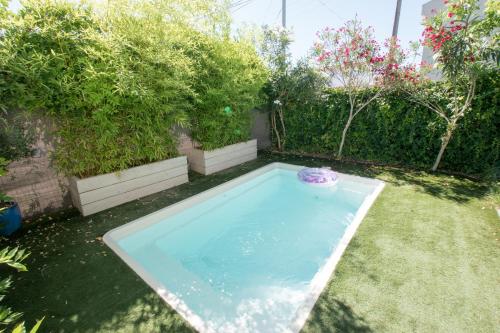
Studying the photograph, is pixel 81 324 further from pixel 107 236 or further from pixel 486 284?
pixel 486 284

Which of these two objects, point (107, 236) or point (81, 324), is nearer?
point (81, 324)

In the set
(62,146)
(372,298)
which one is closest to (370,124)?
(372,298)

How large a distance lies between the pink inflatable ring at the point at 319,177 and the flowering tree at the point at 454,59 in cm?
230

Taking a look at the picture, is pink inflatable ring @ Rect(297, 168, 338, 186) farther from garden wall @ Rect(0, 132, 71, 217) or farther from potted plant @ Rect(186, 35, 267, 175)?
garden wall @ Rect(0, 132, 71, 217)

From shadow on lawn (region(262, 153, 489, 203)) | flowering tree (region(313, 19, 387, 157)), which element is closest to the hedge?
flowering tree (region(313, 19, 387, 157))

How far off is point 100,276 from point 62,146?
223 centimetres

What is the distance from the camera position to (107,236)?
10.2 ft

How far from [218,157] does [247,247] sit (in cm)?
280

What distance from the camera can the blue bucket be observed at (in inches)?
120

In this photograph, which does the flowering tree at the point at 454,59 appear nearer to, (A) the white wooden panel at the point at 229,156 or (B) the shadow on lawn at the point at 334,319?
(A) the white wooden panel at the point at 229,156

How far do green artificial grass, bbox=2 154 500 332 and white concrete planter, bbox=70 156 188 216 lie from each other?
22 centimetres

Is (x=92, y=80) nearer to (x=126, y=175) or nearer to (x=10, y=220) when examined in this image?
(x=126, y=175)

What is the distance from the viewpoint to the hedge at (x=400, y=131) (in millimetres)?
4629

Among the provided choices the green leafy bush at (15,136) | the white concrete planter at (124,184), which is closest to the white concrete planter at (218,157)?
the white concrete planter at (124,184)
